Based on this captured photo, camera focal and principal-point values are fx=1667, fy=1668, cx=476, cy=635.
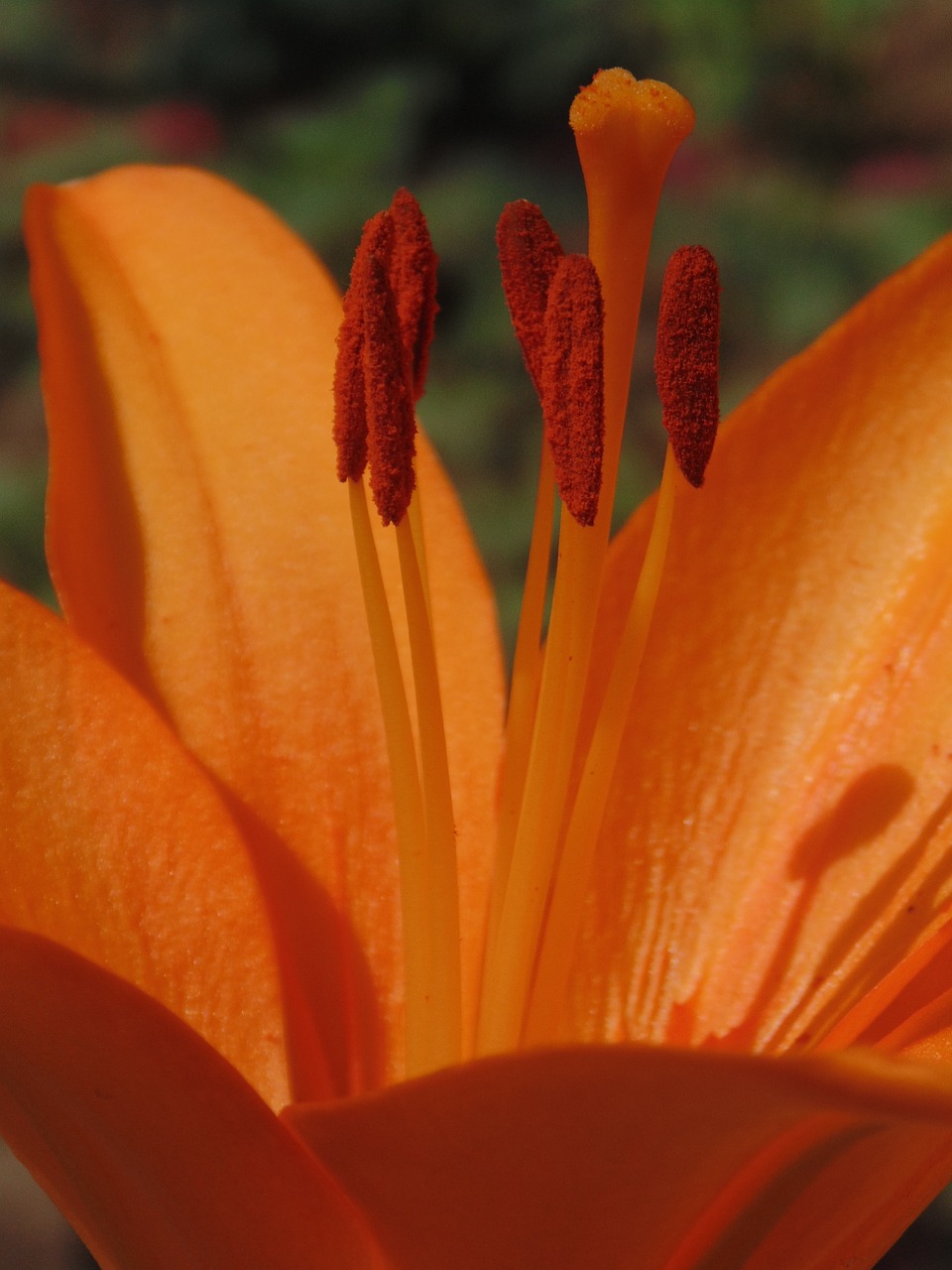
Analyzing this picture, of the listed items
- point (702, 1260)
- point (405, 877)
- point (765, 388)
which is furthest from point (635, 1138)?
point (765, 388)

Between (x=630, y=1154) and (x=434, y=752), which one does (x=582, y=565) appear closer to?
(x=434, y=752)

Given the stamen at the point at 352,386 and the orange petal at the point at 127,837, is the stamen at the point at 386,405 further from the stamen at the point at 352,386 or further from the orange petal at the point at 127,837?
the orange petal at the point at 127,837

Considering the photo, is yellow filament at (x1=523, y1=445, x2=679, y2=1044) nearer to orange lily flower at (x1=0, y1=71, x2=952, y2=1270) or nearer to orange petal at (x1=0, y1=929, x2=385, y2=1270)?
orange lily flower at (x1=0, y1=71, x2=952, y2=1270)

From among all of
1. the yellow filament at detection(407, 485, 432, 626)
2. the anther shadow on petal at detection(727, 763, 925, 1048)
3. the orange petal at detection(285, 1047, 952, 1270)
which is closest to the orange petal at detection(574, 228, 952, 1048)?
the anther shadow on petal at detection(727, 763, 925, 1048)

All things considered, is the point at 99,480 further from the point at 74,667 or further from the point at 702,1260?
the point at 702,1260

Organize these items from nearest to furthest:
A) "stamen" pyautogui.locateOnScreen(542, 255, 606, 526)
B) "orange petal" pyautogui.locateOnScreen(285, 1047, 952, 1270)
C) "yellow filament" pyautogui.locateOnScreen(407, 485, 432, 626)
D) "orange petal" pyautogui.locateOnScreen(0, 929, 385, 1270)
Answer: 1. "orange petal" pyautogui.locateOnScreen(285, 1047, 952, 1270)
2. "orange petal" pyautogui.locateOnScreen(0, 929, 385, 1270)
3. "stamen" pyautogui.locateOnScreen(542, 255, 606, 526)
4. "yellow filament" pyautogui.locateOnScreen(407, 485, 432, 626)

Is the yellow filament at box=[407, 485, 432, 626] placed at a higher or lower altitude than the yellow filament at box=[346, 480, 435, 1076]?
higher

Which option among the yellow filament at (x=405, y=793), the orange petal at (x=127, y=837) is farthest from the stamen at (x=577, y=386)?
the orange petal at (x=127, y=837)

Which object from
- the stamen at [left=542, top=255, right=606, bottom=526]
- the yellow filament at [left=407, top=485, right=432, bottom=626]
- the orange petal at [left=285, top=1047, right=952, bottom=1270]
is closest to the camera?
the orange petal at [left=285, top=1047, right=952, bottom=1270]
